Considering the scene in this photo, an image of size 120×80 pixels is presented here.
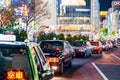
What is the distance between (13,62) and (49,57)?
47.3 feet

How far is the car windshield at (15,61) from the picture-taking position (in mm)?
7465

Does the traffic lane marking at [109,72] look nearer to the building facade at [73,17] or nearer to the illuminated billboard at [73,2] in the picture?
the building facade at [73,17]

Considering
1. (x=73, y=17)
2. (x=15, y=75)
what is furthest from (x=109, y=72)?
(x=73, y=17)

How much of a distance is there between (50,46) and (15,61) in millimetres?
16544

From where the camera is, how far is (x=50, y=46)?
24.1 metres

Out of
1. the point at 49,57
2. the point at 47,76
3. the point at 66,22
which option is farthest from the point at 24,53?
the point at 66,22

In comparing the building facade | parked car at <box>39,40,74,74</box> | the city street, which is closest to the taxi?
the city street

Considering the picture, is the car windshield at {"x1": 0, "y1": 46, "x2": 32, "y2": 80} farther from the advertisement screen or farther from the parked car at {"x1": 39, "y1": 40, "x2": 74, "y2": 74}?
the advertisement screen

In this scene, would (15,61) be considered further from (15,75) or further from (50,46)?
(50,46)

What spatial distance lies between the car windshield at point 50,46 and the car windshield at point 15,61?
14.9 m

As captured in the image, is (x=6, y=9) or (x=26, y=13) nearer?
(x=6, y=9)

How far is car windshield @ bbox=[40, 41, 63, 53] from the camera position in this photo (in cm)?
2318

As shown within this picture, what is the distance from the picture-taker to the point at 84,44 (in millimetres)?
44156

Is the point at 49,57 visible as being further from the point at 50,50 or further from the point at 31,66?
the point at 31,66
